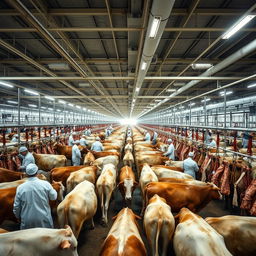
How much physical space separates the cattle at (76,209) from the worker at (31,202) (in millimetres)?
361

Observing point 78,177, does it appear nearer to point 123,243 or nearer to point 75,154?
point 75,154

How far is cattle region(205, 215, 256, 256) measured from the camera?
8.23 feet

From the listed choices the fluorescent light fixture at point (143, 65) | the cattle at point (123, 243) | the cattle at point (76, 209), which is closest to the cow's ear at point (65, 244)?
the cattle at point (123, 243)

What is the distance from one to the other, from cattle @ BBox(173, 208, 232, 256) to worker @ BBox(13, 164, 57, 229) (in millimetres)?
2265

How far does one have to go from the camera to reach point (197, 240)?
2277 millimetres

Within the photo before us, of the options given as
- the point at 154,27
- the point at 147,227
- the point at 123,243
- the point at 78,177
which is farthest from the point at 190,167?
the point at 154,27

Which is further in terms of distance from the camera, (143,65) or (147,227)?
(143,65)

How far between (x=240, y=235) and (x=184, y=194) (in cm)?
153

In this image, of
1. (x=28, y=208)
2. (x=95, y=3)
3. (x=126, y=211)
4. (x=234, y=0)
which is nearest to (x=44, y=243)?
(x=28, y=208)

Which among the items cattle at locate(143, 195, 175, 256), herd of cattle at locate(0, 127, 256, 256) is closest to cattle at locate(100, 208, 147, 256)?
herd of cattle at locate(0, 127, 256, 256)

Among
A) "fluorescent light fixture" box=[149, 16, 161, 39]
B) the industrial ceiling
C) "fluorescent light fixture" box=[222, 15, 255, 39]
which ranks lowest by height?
"fluorescent light fixture" box=[149, 16, 161, 39]

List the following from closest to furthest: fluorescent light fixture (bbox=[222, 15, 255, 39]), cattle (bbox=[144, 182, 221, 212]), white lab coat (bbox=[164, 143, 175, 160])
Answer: fluorescent light fixture (bbox=[222, 15, 255, 39]) < cattle (bbox=[144, 182, 221, 212]) < white lab coat (bbox=[164, 143, 175, 160])

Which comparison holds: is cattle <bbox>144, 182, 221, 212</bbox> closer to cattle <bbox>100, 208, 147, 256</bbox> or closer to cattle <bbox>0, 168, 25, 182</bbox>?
cattle <bbox>100, 208, 147, 256</bbox>

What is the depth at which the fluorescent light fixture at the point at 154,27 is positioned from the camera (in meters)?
2.95
